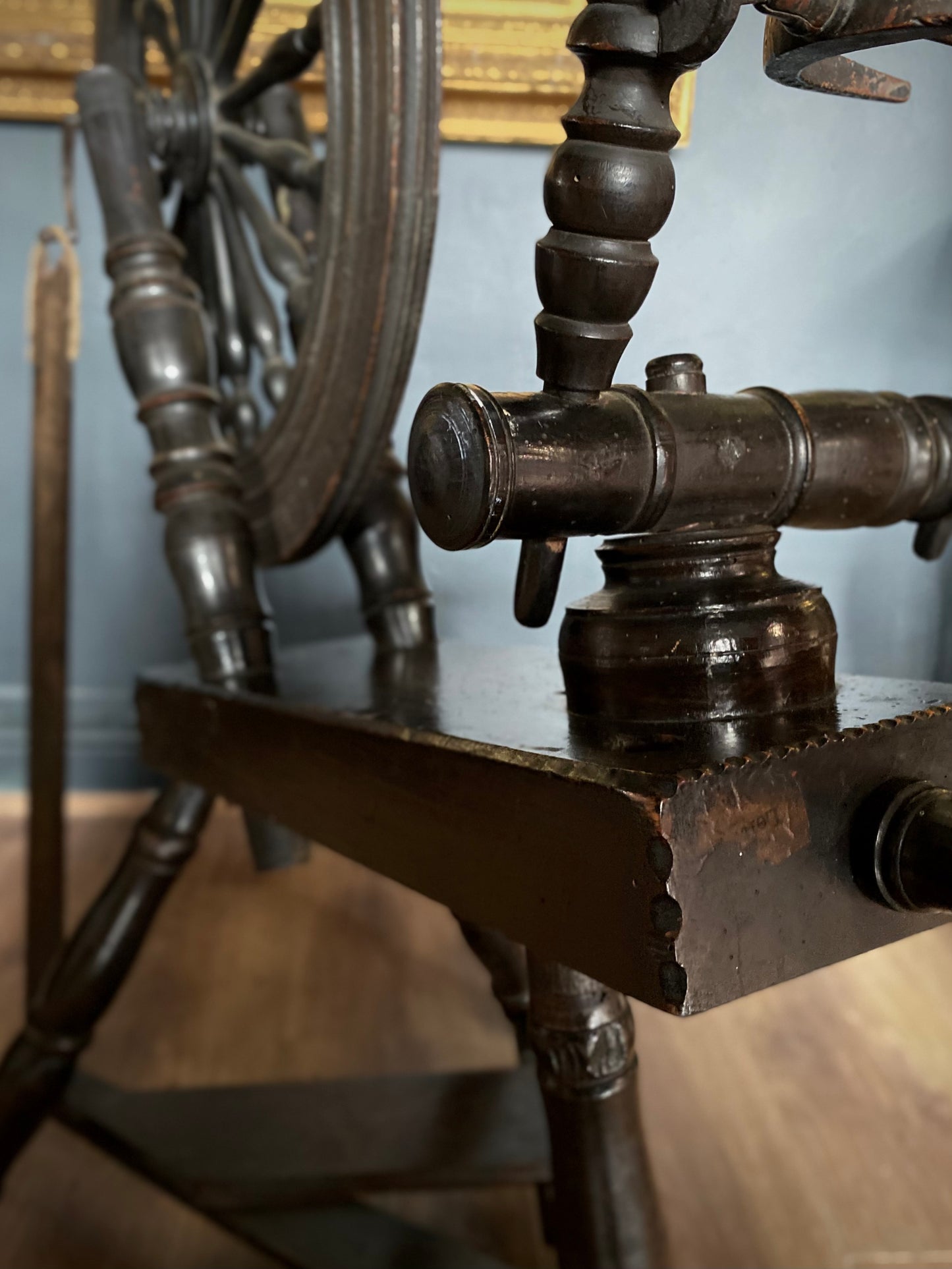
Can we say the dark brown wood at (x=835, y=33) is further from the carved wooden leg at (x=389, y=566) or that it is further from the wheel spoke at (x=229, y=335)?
the wheel spoke at (x=229, y=335)

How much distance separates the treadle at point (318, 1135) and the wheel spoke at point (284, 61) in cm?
82

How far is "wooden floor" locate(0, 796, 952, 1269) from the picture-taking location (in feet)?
2.89

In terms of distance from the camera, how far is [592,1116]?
22.3 inches

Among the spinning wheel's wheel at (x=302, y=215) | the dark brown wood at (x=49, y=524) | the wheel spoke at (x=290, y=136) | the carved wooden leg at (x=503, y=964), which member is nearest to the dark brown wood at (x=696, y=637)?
the spinning wheel's wheel at (x=302, y=215)

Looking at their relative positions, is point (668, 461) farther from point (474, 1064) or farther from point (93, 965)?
point (474, 1064)

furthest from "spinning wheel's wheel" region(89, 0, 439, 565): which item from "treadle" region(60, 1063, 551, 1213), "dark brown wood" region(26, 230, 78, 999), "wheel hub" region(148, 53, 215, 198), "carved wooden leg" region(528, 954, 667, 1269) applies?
"treadle" region(60, 1063, 551, 1213)

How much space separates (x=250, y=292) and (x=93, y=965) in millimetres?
587

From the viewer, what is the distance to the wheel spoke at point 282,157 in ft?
2.64

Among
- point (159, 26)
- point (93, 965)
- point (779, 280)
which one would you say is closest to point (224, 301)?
point (159, 26)

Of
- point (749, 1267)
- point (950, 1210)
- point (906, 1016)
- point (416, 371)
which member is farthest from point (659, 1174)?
point (416, 371)

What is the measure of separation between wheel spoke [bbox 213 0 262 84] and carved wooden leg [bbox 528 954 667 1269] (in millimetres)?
732

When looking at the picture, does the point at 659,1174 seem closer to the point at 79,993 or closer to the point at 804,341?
the point at 79,993

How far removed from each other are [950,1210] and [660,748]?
0.68 meters

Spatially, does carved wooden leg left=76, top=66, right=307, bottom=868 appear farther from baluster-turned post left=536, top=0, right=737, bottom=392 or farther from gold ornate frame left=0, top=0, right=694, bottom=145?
baluster-turned post left=536, top=0, right=737, bottom=392
